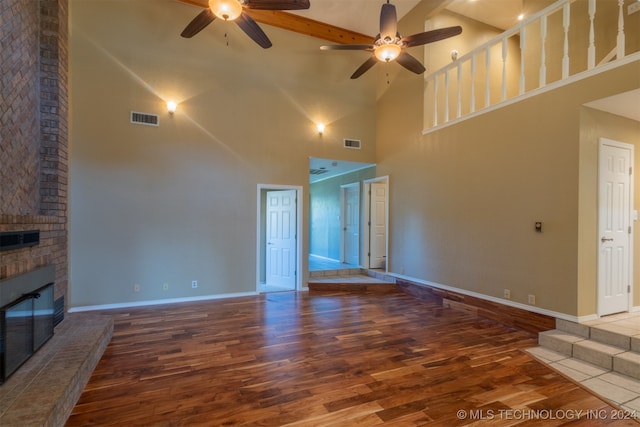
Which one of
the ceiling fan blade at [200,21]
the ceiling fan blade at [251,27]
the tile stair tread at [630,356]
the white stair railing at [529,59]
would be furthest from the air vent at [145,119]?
the tile stair tread at [630,356]

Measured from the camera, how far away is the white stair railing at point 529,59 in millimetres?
4281

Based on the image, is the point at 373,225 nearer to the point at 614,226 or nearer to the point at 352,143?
the point at 352,143

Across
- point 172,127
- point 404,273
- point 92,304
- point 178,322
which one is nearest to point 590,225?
point 404,273

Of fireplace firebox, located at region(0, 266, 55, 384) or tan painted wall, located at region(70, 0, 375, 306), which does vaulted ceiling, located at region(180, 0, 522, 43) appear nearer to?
tan painted wall, located at region(70, 0, 375, 306)

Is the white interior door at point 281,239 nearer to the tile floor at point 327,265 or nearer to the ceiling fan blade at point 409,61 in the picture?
the tile floor at point 327,265

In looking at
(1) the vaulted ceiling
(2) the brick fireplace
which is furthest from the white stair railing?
(2) the brick fireplace

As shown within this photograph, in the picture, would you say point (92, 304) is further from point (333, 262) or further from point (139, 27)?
point (333, 262)

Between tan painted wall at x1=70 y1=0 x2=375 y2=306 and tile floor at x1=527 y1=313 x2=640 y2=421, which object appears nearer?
tile floor at x1=527 y1=313 x2=640 y2=421

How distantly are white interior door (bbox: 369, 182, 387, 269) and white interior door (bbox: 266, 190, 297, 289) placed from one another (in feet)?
6.62

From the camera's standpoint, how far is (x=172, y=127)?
A: 515 cm

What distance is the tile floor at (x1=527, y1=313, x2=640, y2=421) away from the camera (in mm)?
2484

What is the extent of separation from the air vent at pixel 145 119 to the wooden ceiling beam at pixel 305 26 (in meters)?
2.08

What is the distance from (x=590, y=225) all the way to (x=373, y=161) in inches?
157

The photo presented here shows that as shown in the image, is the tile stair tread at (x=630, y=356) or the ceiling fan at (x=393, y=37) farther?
the ceiling fan at (x=393, y=37)
